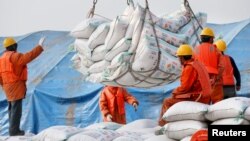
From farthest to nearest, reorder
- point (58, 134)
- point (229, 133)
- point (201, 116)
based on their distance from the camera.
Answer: point (58, 134) < point (201, 116) < point (229, 133)

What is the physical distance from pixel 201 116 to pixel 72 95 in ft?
18.4

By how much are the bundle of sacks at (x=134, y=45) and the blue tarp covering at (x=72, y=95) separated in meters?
2.56

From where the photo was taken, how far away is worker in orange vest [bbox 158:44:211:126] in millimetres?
8312

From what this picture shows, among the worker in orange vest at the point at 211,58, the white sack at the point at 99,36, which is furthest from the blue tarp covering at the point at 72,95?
the white sack at the point at 99,36

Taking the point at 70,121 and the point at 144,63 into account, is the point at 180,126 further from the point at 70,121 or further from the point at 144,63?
the point at 70,121

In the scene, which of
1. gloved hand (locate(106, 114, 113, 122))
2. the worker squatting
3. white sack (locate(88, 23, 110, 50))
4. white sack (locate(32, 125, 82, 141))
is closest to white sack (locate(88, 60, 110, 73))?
white sack (locate(88, 23, 110, 50))

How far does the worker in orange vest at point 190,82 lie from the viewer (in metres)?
8.31

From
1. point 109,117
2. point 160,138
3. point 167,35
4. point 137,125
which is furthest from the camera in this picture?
point 109,117

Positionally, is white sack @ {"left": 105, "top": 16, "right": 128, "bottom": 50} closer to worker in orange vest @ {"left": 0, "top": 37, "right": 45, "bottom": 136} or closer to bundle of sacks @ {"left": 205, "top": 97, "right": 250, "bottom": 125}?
worker in orange vest @ {"left": 0, "top": 37, "right": 45, "bottom": 136}

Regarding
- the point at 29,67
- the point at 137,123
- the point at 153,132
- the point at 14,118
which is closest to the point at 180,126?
the point at 153,132

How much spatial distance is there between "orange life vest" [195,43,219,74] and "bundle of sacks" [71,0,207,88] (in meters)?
0.16

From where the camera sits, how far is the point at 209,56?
29.7 ft

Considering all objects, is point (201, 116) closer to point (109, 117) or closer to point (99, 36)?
point (99, 36)

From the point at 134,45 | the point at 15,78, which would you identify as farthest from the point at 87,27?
the point at 15,78
